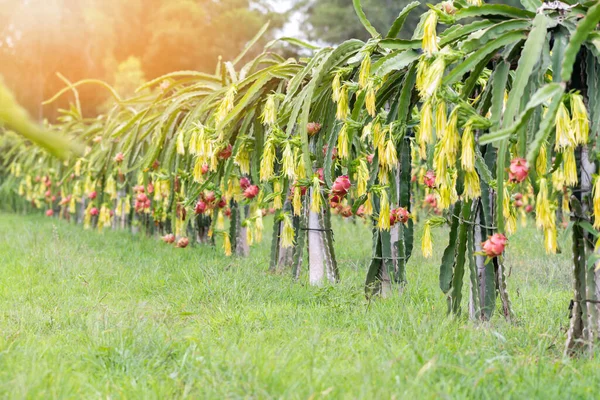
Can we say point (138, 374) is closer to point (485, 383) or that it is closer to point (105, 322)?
point (105, 322)

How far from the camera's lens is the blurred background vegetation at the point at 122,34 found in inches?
902

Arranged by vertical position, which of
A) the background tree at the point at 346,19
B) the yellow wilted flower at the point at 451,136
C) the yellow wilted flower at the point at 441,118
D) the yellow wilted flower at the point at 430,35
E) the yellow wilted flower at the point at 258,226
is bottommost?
the yellow wilted flower at the point at 258,226

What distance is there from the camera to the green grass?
2.29 metres

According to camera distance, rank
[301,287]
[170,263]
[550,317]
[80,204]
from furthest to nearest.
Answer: [80,204]
[170,263]
[301,287]
[550,317]

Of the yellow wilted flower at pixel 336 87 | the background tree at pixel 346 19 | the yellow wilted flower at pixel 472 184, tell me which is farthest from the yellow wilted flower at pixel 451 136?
the background tree at pixel 346 19

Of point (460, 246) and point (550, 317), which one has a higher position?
point (460, 246)

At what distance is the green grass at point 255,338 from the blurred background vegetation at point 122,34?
59.5ft

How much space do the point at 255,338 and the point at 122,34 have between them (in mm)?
24940

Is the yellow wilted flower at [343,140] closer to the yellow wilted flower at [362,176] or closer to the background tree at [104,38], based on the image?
the yellow wilted flower at [362,176]

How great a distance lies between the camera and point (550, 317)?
11.7ft

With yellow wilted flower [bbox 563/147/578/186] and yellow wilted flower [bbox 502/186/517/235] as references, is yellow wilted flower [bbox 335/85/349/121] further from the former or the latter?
yellow wilted flower [bbox 563/147/578/186]

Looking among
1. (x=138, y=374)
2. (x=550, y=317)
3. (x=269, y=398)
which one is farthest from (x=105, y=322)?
(x=550, y=317)

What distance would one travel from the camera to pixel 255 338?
296 cm

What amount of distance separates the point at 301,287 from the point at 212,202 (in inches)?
34.9
